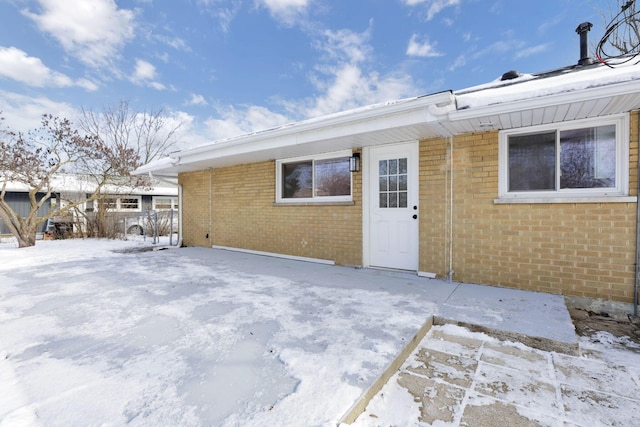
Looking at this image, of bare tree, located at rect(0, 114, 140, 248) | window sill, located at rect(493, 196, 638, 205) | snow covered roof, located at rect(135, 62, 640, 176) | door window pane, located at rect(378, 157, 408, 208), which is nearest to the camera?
snow covered roof, located at rect(135, 62, 640, 176)

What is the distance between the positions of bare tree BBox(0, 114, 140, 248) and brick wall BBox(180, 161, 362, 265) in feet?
14.4

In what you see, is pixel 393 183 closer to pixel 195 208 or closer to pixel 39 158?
pixel 195 208

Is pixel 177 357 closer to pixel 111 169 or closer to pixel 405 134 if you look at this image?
pixel 405 134

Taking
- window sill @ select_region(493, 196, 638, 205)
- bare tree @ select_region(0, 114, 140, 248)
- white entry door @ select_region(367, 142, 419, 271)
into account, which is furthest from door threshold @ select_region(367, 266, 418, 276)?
bare tree @ select_region(0, 114, 140, 248)

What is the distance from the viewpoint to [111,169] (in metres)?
11.0

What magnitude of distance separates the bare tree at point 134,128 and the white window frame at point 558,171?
16860mm

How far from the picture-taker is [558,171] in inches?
143

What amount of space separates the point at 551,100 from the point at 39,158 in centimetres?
1308

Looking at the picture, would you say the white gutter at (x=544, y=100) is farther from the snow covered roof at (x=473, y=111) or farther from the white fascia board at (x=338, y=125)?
the white fascia board at (x=338, y=125)

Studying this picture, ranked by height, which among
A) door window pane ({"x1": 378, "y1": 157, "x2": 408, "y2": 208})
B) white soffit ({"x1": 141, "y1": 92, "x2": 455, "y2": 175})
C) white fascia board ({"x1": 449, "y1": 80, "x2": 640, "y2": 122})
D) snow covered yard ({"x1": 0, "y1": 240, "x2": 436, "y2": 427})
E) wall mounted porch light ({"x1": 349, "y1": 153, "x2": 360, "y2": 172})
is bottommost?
snow covered yard ({"x1": 0, "y1": 240, "x2": 436, "y2": 427})

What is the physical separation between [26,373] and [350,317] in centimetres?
240

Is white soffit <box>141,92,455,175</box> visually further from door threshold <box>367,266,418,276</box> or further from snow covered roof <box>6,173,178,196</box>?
snow covered roof <box>6,173,178,196</box>

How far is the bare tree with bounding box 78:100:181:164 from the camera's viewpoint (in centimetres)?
1616

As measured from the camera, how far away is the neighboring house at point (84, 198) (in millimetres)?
11398
